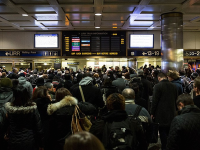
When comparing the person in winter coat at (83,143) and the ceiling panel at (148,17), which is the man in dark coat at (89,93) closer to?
the person in winter coat at (83,143)

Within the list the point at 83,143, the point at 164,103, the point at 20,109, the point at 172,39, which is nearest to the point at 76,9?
the point at 172,39

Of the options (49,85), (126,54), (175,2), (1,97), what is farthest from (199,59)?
(1,97)

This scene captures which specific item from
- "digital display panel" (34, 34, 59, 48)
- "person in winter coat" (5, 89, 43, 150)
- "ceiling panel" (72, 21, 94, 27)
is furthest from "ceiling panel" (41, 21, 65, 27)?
"person in winter coat" (5, 89, 43, 150)

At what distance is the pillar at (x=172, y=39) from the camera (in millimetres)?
Answer: 8586

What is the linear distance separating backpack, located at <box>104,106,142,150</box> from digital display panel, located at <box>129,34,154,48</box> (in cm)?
1104

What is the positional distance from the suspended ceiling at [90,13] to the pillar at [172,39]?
1.08 feet

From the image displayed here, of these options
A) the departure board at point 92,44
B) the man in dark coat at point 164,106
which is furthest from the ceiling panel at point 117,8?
the man in dark coat at point 164,106

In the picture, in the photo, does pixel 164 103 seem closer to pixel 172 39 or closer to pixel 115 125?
pixel 115 125

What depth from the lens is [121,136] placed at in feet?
6.38

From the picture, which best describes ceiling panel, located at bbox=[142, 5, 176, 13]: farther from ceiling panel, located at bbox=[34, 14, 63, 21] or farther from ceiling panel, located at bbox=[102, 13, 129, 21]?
ceiling panel, located at bbox=[34, 14, 63, 21]

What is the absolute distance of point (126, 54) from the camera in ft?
41.5

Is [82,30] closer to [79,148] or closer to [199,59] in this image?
[199,59]

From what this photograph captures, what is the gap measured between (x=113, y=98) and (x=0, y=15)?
28.5 feet

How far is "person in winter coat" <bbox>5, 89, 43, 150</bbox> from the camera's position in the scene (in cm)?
290
